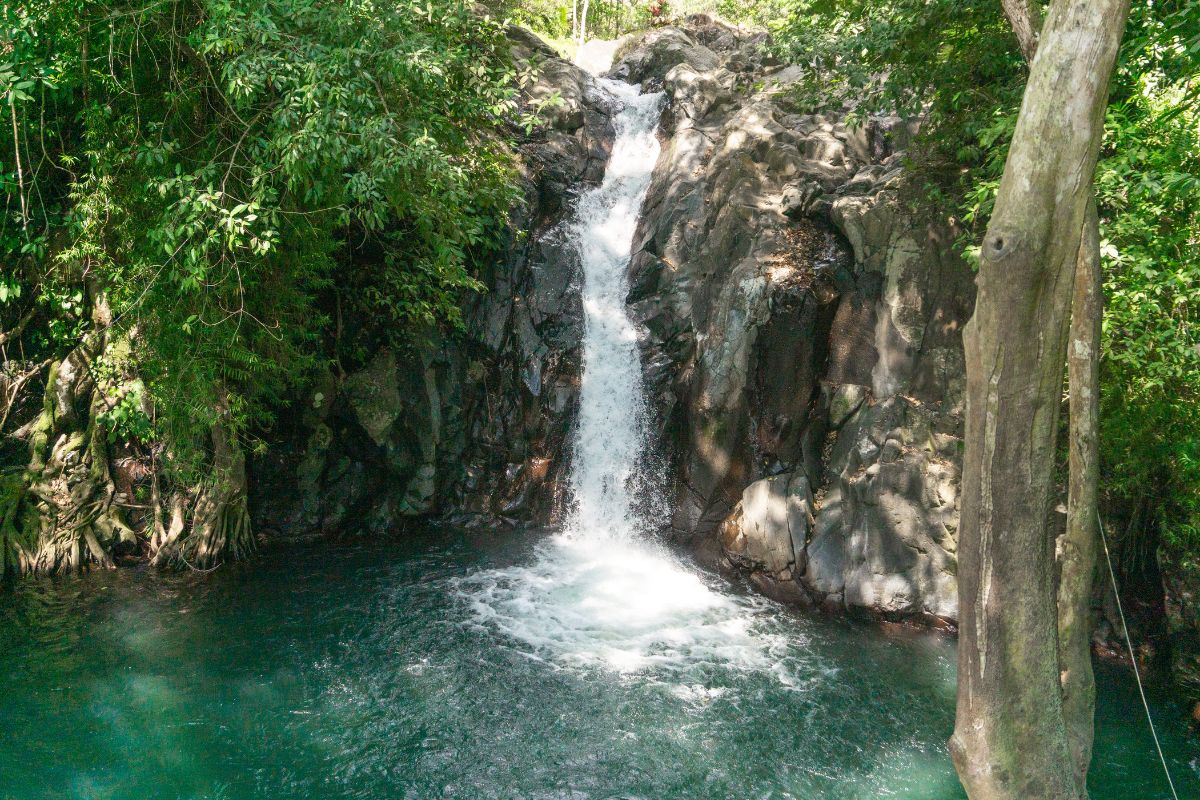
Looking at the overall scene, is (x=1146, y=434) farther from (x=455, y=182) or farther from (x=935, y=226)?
(x=455, y=182)

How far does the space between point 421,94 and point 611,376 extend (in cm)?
599

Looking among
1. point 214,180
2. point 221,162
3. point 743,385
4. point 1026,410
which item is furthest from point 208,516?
point 1026,410

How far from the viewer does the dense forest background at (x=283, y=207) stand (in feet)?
21.8

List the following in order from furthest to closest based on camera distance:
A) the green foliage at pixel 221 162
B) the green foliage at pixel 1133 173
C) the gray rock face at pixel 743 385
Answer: the gray rock face at pixel 743 385, the green foliage at pixel 221 162, the green foliage at pixel 1133 173

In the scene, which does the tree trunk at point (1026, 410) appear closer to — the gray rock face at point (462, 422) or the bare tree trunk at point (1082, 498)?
the bare tree trunk at point (1082, 498)

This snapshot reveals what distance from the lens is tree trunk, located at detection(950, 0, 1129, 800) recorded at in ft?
9.77

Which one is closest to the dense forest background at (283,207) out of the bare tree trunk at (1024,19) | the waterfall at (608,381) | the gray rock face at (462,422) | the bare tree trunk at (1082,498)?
the gray rock face at (462,422)

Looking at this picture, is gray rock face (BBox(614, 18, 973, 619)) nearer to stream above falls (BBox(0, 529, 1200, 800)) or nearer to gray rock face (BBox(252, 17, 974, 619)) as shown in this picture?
gray rock face (BBox(252, 17, 974, 619))

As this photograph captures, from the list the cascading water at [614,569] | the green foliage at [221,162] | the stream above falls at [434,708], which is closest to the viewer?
the stream above falls at [434,708]

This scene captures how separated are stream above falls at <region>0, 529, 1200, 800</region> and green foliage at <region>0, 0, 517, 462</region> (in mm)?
2621

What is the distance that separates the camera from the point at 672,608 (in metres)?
9.34

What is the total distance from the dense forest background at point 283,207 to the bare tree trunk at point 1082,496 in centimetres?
200

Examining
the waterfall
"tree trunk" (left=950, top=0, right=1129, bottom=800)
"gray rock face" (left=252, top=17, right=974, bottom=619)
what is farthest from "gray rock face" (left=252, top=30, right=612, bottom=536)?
"tree trunk" (left=950, top=0, right=1129, bottom=800)

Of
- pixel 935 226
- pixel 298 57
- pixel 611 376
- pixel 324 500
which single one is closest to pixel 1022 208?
pixel 298 57
